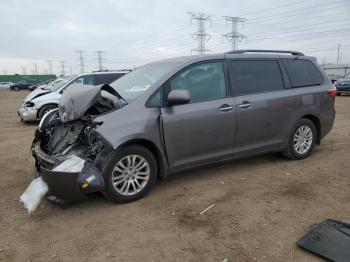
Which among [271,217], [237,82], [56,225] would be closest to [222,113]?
[237,82]

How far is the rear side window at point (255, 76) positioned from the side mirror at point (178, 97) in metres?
0.96

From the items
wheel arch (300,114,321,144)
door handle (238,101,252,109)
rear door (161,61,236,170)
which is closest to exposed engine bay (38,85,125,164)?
rear door (161,61,236,170)

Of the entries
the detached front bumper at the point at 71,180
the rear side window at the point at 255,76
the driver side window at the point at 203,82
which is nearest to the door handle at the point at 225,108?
the driver side window at the point at 203,82

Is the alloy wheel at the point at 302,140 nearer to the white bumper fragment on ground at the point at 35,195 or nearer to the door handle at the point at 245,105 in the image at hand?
the door handle at the point at 245,105

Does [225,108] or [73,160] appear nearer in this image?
[73,160]

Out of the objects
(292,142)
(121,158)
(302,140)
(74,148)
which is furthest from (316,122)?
(74,148)

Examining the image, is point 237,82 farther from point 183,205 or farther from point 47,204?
point 47,204

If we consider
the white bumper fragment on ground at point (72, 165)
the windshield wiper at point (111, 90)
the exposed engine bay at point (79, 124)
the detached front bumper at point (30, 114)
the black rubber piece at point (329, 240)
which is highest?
the windshield wiper at point (111, 90)

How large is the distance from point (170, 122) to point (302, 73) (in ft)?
9.04

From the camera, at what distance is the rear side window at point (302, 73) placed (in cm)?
554

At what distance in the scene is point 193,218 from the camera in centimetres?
372

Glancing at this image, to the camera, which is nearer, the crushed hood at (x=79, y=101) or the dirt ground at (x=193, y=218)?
the dirt ground at (x=193, y=218)

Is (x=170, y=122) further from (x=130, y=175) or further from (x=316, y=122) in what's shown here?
(x=316, y=122)

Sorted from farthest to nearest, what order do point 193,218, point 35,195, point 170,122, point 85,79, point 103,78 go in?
point 103,78 → point 85,79 → point 170,122 → point 35,195 → point 193,218
